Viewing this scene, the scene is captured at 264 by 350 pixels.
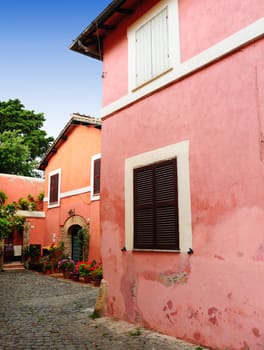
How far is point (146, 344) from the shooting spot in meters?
4.82

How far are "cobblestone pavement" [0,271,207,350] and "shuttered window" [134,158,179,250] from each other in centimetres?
139

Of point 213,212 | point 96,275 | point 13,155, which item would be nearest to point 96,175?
point 96,275

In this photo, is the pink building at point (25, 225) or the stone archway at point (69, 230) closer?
the stone archway at point (69, 230)

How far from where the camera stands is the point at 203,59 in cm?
522

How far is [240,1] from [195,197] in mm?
2884

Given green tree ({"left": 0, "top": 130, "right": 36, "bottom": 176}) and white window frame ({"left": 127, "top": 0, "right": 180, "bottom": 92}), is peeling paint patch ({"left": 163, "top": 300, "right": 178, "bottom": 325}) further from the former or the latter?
green tree ({"left": 0, "top": 130, "right": 36, "bottom": 176})

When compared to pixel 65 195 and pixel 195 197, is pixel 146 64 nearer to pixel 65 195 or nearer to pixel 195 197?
pixel 195 197

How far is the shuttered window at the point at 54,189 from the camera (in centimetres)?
1658

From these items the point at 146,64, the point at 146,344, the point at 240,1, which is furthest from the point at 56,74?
the point at 146,344

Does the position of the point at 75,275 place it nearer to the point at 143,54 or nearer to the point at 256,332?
the point at 143,54

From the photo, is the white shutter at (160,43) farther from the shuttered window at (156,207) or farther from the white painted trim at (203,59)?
the shuttered window at (156,207)

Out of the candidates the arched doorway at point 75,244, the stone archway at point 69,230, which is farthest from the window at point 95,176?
the arched doorway at point 75,244

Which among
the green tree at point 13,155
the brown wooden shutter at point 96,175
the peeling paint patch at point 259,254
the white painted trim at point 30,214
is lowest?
the peeling paint patch at point 259,254

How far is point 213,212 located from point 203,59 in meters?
2.36
